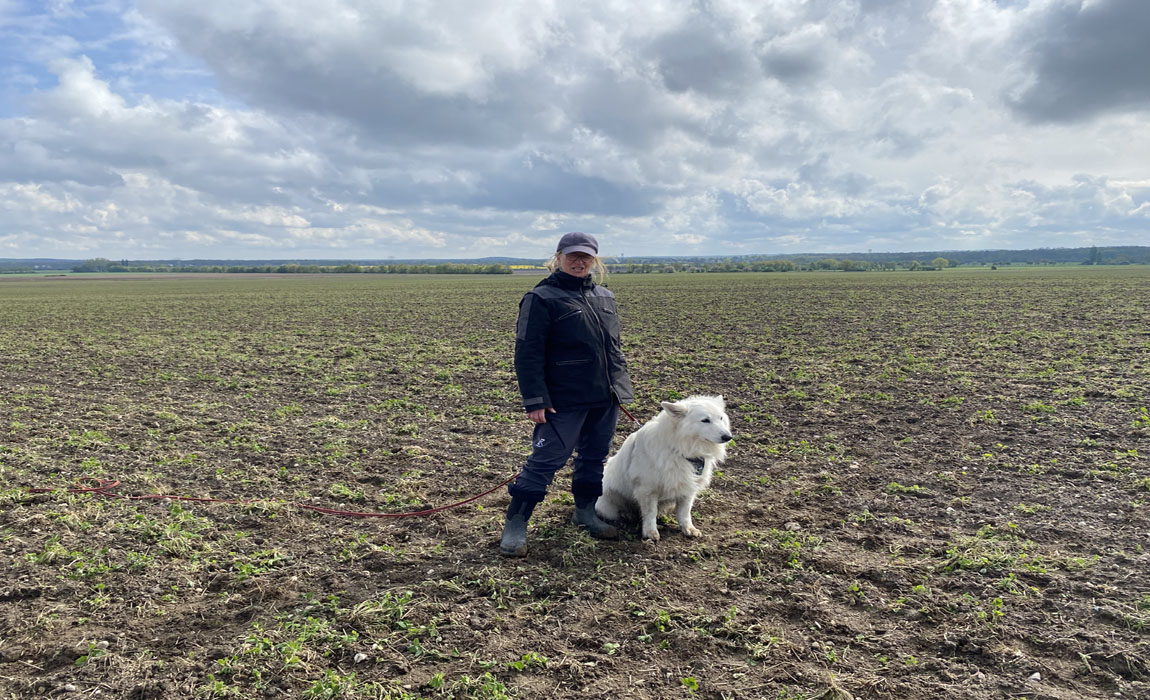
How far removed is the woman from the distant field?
75 cm

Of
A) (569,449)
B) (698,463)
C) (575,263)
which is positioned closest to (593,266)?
(575,263)

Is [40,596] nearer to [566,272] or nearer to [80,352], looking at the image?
[566,272]

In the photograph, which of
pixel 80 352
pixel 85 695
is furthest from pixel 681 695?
pixel 80 352

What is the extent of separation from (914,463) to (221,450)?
30.1 ft

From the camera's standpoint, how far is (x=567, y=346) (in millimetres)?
5066

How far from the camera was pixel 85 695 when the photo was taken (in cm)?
358

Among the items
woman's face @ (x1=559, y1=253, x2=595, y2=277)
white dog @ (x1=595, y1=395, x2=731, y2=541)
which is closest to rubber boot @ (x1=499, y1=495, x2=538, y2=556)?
white dog @ (x1=595, y1=395, x2=731, y2=541)

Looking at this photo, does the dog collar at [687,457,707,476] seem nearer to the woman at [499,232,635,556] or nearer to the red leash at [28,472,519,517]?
the woman at [499,232,635,556]

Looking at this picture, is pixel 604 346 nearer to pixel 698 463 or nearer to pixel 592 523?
pixel 698 463

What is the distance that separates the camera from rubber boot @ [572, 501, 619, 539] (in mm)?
5780

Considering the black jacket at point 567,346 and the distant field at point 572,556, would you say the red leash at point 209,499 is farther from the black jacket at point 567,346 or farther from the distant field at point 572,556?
the black jacket at point 567,346

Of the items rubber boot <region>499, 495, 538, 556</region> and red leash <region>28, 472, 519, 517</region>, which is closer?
rubber boot <region>499, 495, 538, 556</region>

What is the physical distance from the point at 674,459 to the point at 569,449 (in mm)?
964

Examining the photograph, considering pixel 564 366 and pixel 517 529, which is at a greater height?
pixel 564 366
